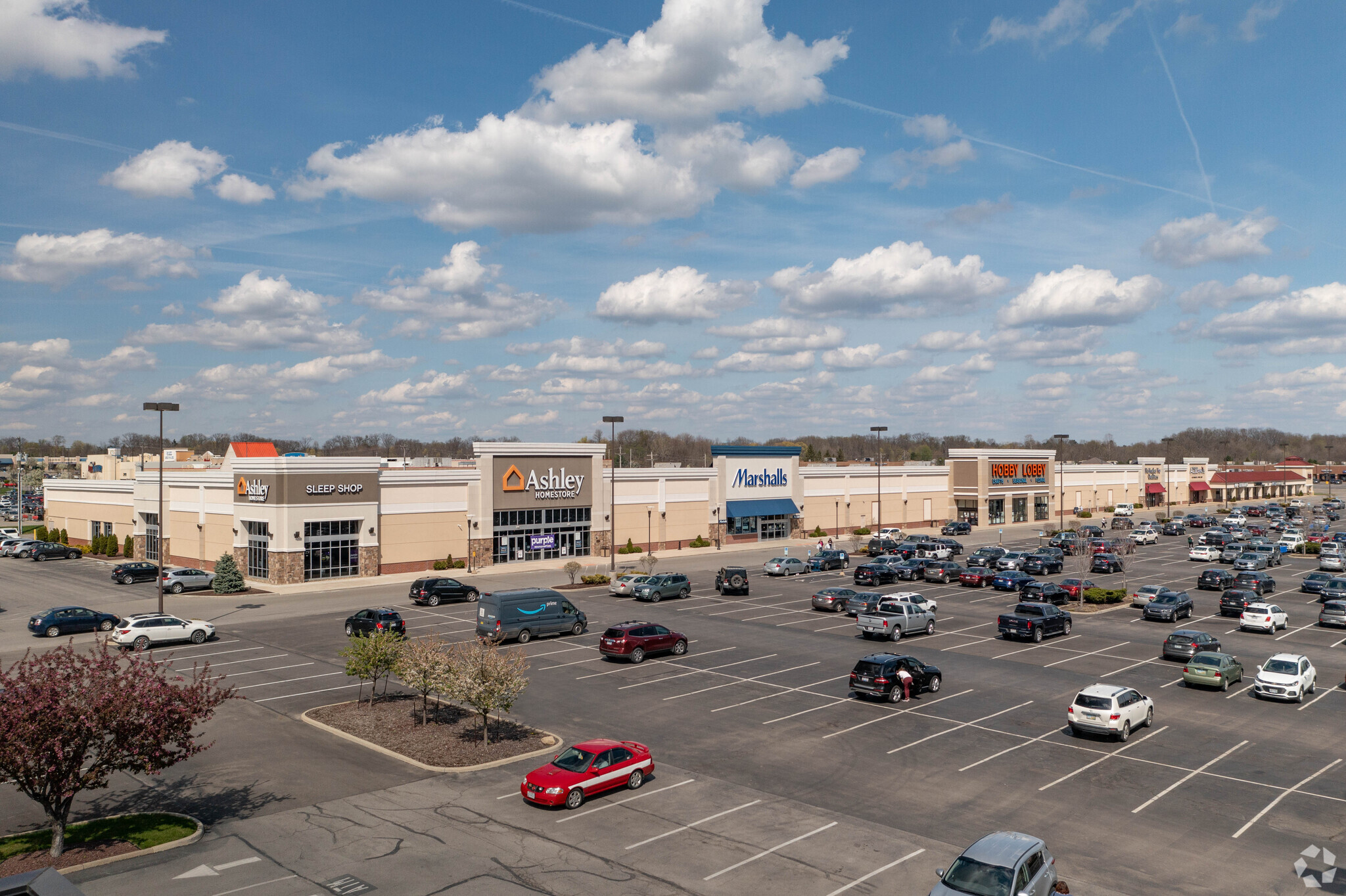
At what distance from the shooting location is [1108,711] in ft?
84.2

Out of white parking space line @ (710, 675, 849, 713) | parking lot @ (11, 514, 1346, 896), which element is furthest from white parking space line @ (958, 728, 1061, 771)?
white parking space line @ (710, 675, 849, 713)

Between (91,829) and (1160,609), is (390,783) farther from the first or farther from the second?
(1160,609)

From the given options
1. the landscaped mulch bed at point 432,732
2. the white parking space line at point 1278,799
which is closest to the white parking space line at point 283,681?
the landscaped mulch bed at point 432,732

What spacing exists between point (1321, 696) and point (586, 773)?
91.8 feet

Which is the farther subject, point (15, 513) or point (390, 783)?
point (15, 513)

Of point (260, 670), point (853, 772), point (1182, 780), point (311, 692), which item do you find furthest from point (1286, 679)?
point (260, 670)

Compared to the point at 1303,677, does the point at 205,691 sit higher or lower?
higher

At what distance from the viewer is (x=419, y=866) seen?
1680 centimetres

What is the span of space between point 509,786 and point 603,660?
1544cm

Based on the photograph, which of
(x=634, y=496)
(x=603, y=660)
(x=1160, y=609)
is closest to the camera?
(x=603, y=660)

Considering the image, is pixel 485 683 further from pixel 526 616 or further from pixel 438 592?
pixel 438 592

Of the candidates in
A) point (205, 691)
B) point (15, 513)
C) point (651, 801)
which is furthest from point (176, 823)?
point (15, 513)

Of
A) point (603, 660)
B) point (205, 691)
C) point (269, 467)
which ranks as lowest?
point (603, 660)

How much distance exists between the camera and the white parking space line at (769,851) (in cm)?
1666
